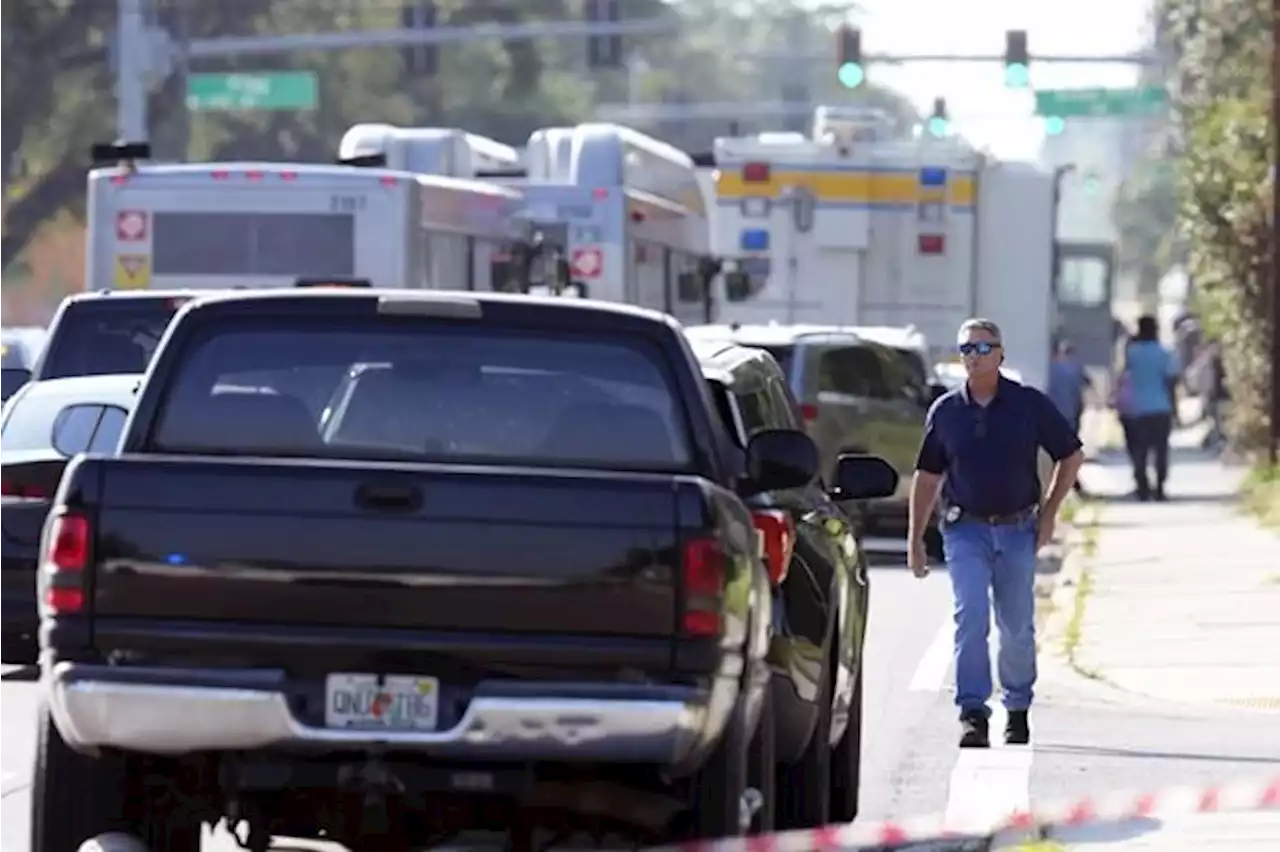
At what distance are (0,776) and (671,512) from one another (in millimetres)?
5066

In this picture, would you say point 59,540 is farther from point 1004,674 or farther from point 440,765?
point 1004,674

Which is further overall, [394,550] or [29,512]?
[29,512]

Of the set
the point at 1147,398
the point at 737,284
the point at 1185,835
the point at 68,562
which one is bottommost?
the point at 1147,398

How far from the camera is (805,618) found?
11.2 meters

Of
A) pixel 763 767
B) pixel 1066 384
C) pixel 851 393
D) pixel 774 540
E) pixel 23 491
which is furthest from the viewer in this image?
pixel 1066 384

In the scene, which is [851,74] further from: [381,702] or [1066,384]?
[381,702]

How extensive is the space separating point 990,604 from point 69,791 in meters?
5.99

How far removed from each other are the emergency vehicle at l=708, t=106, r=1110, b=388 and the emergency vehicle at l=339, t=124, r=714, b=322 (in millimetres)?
1394

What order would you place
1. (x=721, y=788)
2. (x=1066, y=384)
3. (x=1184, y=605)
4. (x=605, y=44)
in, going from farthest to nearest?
(x=605, y=44) → (x=1066, y=384) → (x=1184, y=605) → (x=721, y=788)

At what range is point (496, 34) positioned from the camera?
1890 inches

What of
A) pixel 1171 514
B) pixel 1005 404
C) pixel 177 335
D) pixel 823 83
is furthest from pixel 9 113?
pixel 823 83

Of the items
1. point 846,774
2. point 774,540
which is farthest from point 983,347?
point 774,540

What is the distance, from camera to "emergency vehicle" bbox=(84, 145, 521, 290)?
26688 millimetres

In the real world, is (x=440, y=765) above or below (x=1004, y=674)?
above
